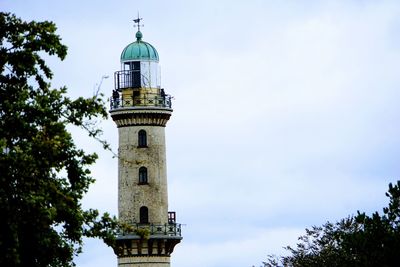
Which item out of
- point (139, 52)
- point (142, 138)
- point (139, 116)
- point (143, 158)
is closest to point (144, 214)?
point (143, 158)

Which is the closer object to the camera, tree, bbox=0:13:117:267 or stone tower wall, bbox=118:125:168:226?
tree, bbox=0:13:117:267

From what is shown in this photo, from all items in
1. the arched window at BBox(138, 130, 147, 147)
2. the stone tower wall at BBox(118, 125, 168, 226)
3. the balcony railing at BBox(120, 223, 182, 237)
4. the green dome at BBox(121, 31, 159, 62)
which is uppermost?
the green dome at BBox(121, 31, 159, 62)

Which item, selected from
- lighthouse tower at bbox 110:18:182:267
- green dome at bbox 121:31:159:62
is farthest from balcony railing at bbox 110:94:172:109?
green dome at bbox 121:31:159:62

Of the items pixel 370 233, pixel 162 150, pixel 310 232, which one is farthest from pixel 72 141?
pixel 162 150

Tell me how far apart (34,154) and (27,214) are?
170 cm

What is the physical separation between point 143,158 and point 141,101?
12.3ft

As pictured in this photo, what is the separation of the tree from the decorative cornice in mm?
51337

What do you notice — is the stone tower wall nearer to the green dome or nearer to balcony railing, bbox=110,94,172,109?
balcony railing, bbox=110,94,172,109

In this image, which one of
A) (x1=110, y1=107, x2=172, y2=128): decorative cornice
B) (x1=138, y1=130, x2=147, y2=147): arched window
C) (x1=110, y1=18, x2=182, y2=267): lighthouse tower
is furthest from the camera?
(x1=138, y1=130, x2=147, y2=147): arched window

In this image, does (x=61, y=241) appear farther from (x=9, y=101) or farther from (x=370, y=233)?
(x=370, y=233)

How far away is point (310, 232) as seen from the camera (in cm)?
8144

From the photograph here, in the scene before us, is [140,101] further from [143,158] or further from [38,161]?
[38,161]

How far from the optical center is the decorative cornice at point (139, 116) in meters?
96.3

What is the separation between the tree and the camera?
41156 millimetres
